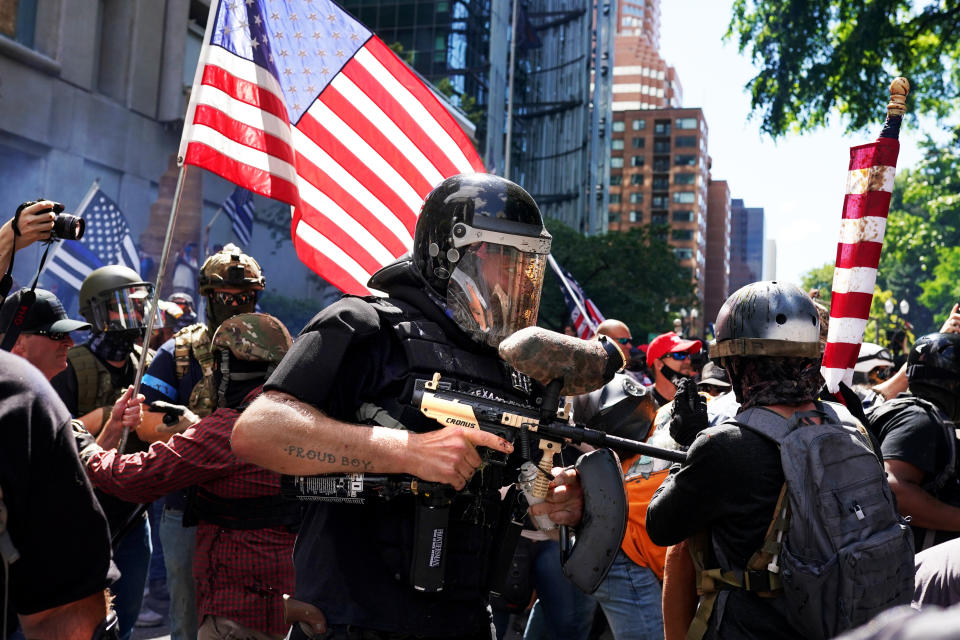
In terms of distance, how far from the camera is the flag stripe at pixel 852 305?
3.63m

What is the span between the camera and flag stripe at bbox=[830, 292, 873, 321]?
3627mm

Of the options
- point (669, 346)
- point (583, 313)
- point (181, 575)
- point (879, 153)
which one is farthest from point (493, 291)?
point (583, 313)

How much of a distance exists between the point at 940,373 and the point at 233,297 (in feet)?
12.2

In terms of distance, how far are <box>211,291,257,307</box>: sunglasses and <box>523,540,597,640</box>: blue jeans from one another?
2.15 metres

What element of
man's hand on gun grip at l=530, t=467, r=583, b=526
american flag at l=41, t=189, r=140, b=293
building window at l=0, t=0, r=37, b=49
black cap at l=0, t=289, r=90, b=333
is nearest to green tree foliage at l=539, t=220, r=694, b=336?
building window at l=0, t=0, r=37, b=49

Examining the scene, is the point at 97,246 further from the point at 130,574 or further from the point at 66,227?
the point at 66,227

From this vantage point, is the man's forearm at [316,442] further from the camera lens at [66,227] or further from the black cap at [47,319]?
the black cap at [47,319]

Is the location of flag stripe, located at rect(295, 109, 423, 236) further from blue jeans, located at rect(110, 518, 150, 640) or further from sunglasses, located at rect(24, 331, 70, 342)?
blue jeans, located at rect(110, 518, 150, 640)

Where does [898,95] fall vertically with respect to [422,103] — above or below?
below

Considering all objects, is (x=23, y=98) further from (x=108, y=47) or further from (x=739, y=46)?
(x=739, y=46)

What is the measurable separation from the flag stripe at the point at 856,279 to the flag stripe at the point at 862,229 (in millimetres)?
115

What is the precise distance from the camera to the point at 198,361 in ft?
16.0

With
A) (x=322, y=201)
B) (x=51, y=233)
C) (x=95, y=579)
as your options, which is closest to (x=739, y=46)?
(x=322, y=201)

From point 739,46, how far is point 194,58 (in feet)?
39.6
